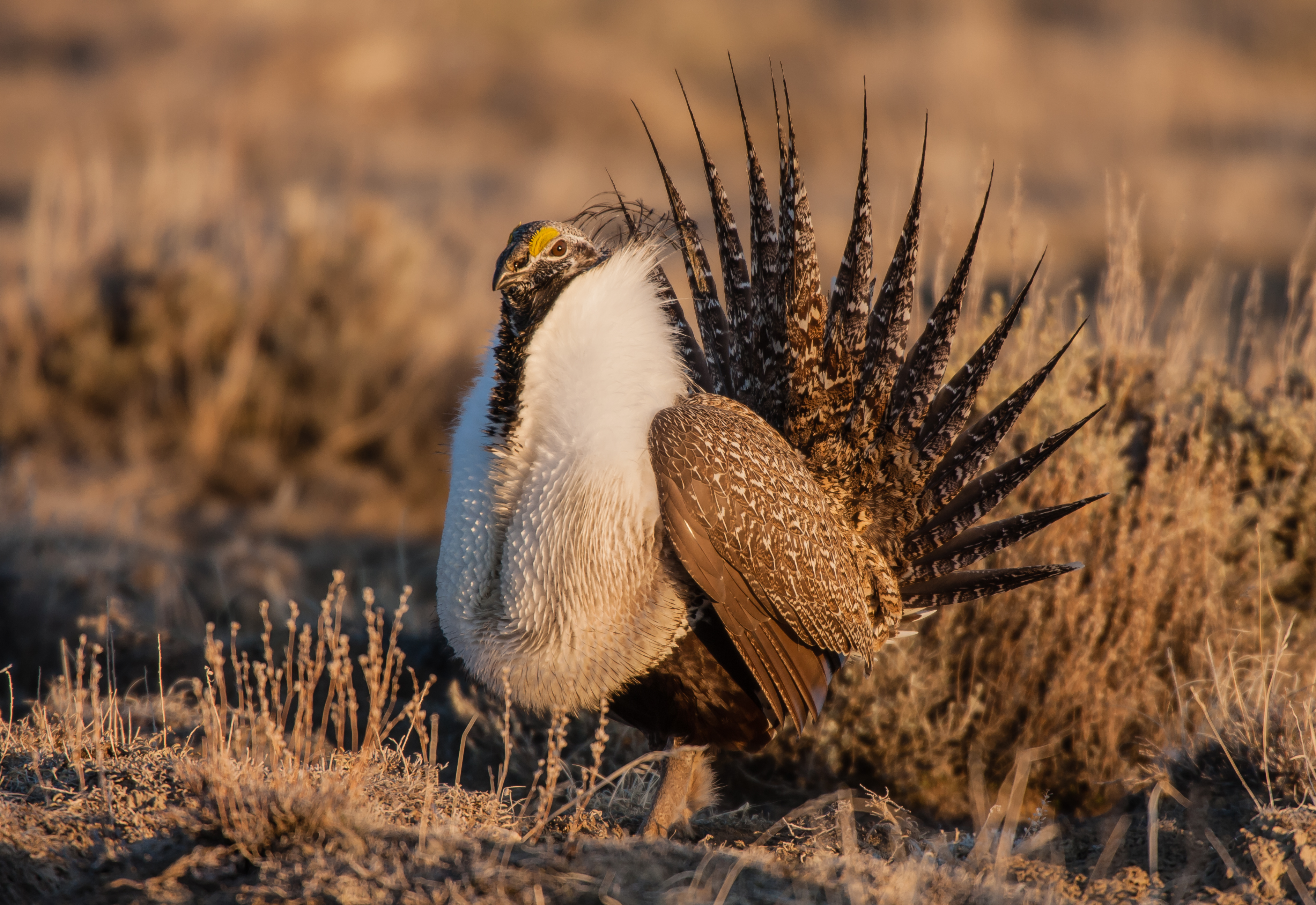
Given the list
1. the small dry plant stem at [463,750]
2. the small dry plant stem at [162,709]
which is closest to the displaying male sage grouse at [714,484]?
the small dry plant stem at [463,750]

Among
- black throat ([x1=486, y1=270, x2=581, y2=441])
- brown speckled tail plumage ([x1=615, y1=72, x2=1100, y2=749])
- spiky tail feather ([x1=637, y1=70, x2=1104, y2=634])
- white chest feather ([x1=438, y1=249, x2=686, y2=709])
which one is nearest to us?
white chest feather ([x1=438, y1=249, x2=686, y2=709])

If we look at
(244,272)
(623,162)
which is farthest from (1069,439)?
(623,162)

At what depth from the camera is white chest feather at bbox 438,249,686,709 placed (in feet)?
8.25

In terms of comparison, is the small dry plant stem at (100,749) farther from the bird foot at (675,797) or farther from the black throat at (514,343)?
the bird foot at (675,797)

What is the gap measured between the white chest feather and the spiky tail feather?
0.55 meters

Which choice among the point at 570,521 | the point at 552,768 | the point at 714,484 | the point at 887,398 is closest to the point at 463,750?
the point at 552,768

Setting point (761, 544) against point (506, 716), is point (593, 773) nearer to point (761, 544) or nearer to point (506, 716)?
point (506, 716)

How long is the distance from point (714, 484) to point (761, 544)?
0.20 meters

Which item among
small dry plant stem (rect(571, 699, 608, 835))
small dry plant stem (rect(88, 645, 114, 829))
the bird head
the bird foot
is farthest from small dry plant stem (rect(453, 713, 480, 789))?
the bird head

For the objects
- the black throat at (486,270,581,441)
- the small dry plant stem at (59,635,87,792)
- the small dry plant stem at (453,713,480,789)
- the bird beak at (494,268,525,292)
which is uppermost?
the bird beak at (494,268,525,292)

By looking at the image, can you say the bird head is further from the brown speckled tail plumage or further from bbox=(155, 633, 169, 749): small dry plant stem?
bbox=(155, 633, 169, 749): small dry plant stem

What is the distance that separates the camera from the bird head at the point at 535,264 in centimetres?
265

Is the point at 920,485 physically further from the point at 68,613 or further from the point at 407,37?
the point at 407,37

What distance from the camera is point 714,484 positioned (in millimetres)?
2574
